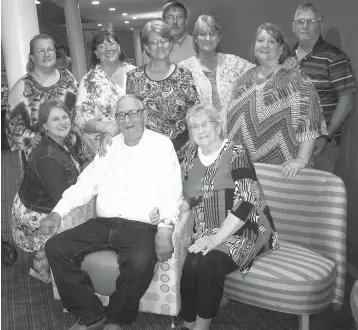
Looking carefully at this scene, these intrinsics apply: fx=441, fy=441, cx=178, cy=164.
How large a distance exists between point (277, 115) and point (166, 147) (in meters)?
0.72

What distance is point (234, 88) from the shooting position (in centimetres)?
308

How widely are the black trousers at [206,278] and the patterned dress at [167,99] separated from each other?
0.99 meters

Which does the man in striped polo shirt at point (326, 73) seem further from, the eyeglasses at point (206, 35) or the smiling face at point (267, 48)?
the eyeglasses at point (206, 35)

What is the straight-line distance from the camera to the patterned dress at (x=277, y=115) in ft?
8.87

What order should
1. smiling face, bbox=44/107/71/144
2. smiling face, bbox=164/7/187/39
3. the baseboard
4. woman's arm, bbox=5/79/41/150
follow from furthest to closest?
smiling face, bbox=164/7/187/39 → woman's arm, bbox=5/79/41/150 → the baseboard → smiling face, bbox=44/107/71/144

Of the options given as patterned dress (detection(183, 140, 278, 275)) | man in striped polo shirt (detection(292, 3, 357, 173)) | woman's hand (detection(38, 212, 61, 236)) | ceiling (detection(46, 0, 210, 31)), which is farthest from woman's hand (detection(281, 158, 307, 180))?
ceiling (detection(46, 0, 210, 31))

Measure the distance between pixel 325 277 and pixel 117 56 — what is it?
7.08 ft

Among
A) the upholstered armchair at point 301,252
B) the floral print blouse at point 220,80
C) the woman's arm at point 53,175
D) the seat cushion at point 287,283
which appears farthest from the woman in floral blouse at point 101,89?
the seat cushion at point 287,283

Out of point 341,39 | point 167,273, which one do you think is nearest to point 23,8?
point 341,39

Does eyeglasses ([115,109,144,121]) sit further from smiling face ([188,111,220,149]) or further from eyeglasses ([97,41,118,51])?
eyeglasses ([97,41,118,51])

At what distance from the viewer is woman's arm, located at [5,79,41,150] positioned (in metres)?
3.37

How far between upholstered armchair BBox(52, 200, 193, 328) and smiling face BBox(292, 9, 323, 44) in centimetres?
156

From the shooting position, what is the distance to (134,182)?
104 inches

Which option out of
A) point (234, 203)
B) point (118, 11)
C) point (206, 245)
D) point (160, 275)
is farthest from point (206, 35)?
point (118, 11)
